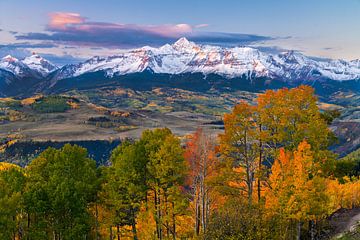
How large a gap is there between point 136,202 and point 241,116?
16.9 meters

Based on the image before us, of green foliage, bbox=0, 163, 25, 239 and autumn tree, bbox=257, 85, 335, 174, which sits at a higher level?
autumn tree, bbox=257, 85, 335, 174

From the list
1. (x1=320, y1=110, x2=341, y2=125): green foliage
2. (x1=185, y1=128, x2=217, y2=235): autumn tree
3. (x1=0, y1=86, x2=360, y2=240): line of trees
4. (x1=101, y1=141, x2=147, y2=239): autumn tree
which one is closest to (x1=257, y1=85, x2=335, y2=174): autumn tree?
Answer: (x1=0, y1=86, x2=360, y2=240): line of trees

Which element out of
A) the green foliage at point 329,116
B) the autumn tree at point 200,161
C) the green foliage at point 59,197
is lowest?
the green foliage at point 59,197

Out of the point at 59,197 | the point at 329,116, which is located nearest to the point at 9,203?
the point at 59,197

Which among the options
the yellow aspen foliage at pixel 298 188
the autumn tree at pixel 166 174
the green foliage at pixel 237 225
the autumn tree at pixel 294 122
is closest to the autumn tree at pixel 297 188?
the yellow aspen foliage at pixel 298 188

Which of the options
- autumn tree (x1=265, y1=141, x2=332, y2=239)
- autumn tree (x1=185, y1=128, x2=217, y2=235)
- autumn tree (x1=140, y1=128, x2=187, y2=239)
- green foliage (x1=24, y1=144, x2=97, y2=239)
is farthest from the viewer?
autumn tree (x1=185, y1=128, x2=217, y2=235)

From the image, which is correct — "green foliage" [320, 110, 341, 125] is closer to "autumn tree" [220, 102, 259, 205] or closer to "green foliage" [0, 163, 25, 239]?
"autumn tree" [220, 102, 259, 205]

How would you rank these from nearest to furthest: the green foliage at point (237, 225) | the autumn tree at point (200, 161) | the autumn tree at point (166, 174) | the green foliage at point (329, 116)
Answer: the green foliage at point (237, 225) < the autumn tree at point (166, 174) < the autumn tree at point (200, 161) < the green foliage at point (329, 116)

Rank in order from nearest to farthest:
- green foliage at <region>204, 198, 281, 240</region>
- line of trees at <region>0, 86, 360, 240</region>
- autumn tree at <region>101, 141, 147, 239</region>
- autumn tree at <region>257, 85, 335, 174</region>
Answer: green foliage at <region>204, 198, 281, 240</region>
line of trees at <region>0, 86, 360, 240</region>
autumn tree at <region>257, 85, 335, 174</region>
autumn tree at <region>101, 141, 147, 239</region>

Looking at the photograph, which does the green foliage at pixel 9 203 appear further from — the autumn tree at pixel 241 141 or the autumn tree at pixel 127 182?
the autumn tree at pixel 241 141

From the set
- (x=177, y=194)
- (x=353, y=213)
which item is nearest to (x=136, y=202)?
(x=177, y=194)

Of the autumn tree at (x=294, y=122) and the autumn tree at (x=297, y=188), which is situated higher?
the autumn tree at (x=294, y=122)

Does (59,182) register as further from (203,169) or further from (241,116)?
(241,116)

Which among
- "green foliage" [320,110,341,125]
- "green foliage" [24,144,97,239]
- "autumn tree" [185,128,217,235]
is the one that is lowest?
"green foliage" [24,144,97,239]
